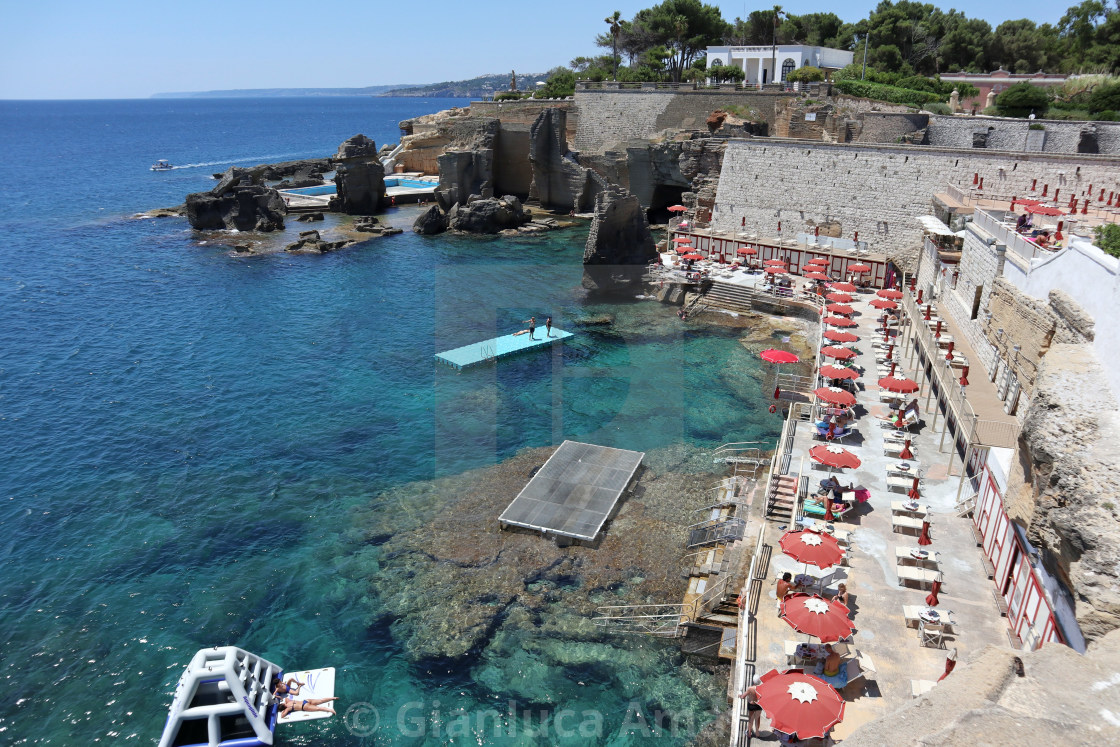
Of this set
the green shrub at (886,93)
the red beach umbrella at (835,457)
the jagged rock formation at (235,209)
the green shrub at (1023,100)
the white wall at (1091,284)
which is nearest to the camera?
the white wall at (1091,284)

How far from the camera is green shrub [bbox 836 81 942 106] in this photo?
51.2m

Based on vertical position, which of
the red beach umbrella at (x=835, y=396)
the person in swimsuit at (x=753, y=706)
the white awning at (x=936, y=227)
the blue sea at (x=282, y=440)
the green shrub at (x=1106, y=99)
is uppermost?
the green shrub at (x=1106, y=99)

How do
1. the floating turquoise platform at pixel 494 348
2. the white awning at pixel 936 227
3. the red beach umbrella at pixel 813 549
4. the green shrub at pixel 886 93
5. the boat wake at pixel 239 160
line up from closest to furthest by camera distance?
the red beach umbrella at pixel 813 549 → the white awning at pixel 936 227 → the floating turquoise platform at pixel 494 348 → the green shrub at pixel 886 93 → the boat wake at pixel 239 160

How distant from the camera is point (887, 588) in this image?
16.4 m

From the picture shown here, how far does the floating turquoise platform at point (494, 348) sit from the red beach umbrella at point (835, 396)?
49.8 ft

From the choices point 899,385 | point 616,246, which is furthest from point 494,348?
point 899,385

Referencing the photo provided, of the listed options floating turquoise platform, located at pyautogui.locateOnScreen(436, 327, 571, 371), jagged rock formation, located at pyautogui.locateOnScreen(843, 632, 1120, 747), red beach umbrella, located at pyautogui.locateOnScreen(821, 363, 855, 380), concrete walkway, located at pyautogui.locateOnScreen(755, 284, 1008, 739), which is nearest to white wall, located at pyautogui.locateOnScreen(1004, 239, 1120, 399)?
jagged rock formation, located at pyautogui.locateOnScreen(843, 632, 1120, 747)

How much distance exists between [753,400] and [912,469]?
29.3ft

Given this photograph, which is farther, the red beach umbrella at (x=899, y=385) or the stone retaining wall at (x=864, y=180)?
the stone retaining wall at (x=864, y=180)

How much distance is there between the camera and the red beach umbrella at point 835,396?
23.7m

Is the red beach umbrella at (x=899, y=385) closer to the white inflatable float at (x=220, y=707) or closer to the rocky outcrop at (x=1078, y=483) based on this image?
the rocky outcrop at (x=1078, y=483)

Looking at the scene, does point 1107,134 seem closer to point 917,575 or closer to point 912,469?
point 912,469

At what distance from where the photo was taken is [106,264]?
2132 inches

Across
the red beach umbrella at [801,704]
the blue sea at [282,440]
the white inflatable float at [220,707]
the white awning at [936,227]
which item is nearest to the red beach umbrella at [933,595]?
the red beach umbrella at [801,704]
